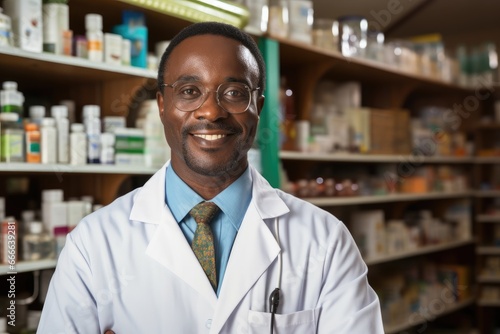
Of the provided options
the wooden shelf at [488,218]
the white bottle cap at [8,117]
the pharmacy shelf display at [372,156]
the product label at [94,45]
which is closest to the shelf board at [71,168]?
the white bottle cap at [8,117]

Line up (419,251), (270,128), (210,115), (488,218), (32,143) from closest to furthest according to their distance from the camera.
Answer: (210,115) → (32,143) → (270,128) → (419,251) → (488,218)

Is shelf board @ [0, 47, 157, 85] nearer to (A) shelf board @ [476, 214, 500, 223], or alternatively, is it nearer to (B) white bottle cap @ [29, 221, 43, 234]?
(B) white bottle cap @ [29, 221, 43, 234]

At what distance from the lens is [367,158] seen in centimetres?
404

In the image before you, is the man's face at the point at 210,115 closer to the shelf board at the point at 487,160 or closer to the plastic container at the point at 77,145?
the plastic container at the point at 77,145

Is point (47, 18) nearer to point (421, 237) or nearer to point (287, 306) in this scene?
point (287, 306)

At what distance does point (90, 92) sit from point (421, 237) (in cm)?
306

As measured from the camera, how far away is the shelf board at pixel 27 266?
207cm

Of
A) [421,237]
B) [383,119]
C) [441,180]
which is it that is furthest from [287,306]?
[441,180]

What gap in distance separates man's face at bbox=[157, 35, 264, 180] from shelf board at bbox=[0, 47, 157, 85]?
79 centimetres

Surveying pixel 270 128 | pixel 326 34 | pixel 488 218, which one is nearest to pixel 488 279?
pixel 488 218

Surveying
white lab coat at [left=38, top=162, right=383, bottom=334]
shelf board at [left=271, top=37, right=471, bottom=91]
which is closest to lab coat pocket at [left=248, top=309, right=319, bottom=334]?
white lab coat at [left=38, top=162, right=383, bottom=334]

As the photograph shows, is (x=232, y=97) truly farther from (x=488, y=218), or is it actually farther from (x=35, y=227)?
(x=488, y=218)

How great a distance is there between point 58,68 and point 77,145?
11.9 inches

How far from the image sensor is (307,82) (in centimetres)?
379
